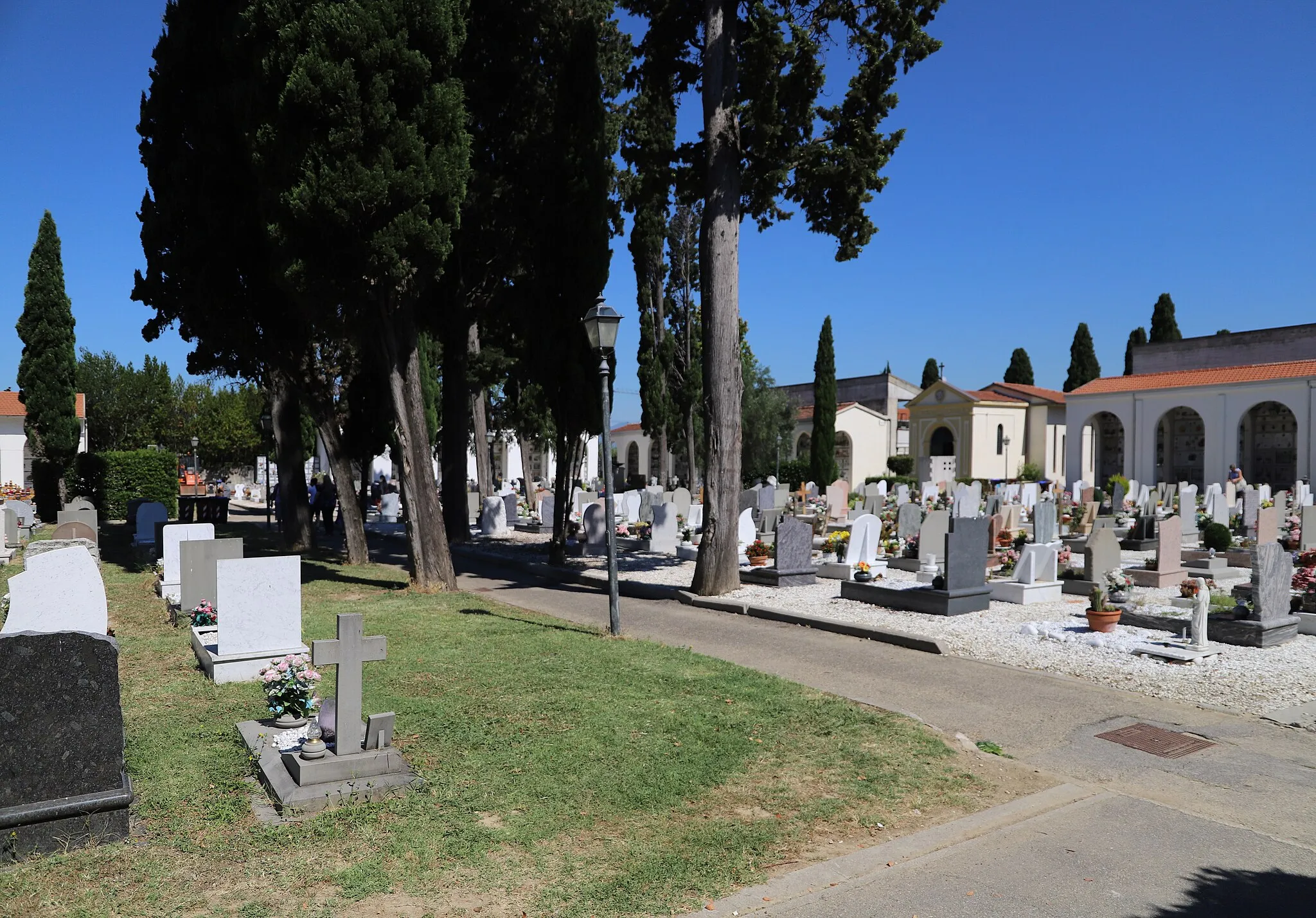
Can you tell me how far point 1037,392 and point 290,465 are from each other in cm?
4216

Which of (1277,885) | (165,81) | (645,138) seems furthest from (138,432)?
(1277,885)

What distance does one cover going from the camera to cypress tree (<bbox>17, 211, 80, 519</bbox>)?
91.8 feet

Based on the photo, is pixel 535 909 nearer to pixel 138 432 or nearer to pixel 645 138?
pixel 645 138

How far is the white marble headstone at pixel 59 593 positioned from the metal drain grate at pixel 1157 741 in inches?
299

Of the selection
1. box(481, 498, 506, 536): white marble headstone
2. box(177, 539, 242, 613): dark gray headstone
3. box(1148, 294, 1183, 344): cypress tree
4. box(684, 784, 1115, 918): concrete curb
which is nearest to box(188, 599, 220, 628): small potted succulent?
box(177, 539, 242, 613): dark gray headstone

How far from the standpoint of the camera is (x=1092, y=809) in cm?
513

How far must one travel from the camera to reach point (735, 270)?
1381 centimetres

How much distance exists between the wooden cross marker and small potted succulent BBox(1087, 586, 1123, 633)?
27.3ft

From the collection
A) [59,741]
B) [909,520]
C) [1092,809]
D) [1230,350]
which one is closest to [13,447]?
[909,520]

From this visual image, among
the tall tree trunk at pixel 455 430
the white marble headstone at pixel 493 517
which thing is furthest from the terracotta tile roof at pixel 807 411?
the tall tree trunk at pixel 455 430

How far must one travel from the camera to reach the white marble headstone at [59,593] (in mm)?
6453

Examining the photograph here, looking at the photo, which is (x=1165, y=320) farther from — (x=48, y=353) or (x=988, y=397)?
(x=48, y=353)

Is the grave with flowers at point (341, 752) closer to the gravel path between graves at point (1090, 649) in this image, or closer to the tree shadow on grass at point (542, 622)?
the tree shadow on grass at point (542, 622)

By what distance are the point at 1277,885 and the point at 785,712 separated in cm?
327
